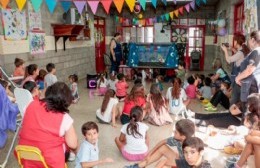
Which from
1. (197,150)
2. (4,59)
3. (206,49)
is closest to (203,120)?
(197,150)

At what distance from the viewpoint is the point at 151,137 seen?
3629mm

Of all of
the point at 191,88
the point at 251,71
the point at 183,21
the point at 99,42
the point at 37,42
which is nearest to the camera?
the point at 251,71

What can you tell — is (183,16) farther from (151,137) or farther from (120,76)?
(151,137)

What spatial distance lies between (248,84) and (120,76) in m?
2.64

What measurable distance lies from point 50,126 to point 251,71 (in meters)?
2.42

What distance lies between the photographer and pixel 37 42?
5895mm

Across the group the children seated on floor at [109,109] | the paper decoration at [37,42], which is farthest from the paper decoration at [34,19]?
the children seated on floor at [109,109]

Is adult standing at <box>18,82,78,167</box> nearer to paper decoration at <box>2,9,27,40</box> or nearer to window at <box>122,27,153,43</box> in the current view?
paper decoration at <box>2,9,27,40</box>

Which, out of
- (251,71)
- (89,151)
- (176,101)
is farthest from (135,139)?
(176,101)

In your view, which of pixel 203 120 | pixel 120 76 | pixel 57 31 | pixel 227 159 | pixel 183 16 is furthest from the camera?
pixel 183 16

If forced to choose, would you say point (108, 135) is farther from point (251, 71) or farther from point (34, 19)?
point (34, 19)

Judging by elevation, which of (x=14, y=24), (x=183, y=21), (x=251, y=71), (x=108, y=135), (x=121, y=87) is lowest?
(x=108, y=135)

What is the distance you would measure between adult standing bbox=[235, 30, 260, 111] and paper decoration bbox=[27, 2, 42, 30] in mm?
4060

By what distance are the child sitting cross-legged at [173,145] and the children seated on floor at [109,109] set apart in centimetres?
142
